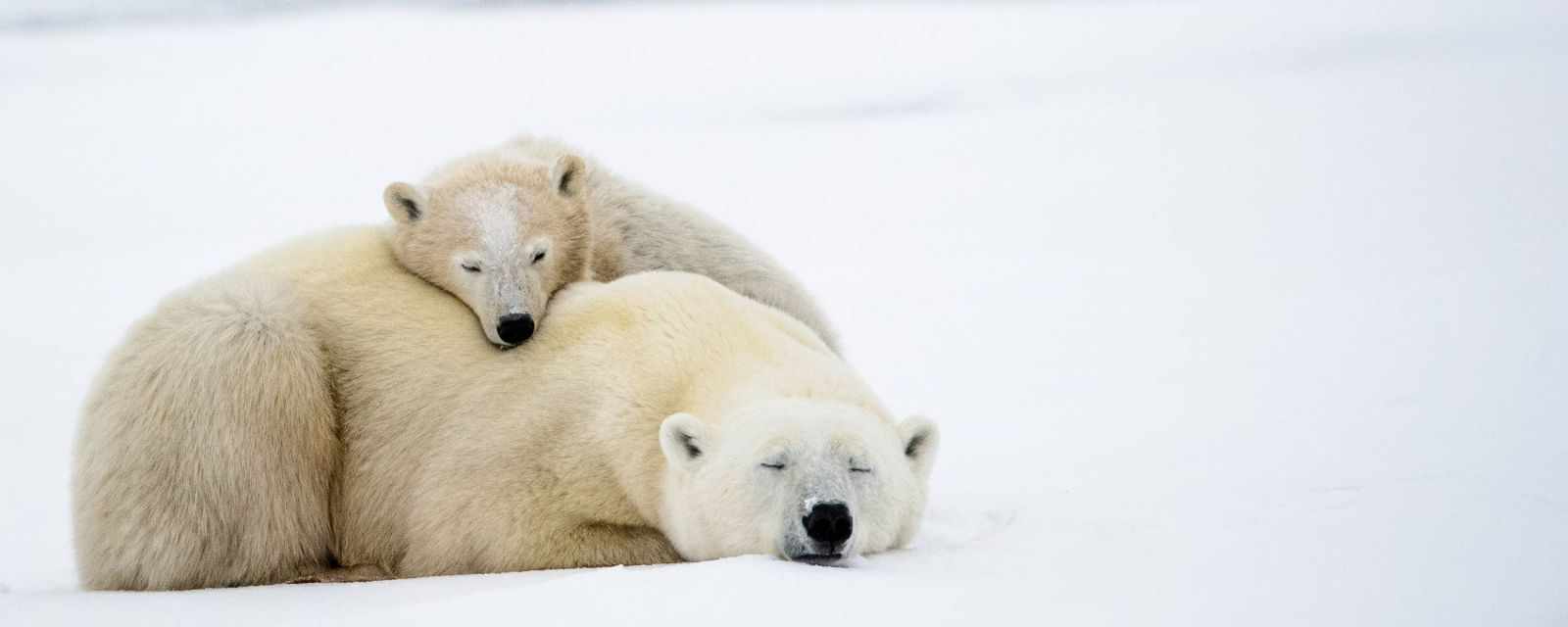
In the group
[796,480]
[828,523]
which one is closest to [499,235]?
[796,480]

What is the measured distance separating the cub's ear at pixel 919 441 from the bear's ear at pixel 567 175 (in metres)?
1.67

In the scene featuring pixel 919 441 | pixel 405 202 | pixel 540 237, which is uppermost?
pixel 405 202

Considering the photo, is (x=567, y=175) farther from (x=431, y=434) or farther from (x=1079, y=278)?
(x=1079, y=278)

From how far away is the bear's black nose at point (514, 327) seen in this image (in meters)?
4.28

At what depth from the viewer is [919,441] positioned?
3.90m

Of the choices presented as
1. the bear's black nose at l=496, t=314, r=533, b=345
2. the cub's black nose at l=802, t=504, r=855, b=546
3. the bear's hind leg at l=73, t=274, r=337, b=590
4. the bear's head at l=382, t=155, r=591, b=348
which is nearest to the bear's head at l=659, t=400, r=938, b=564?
the cub's black nose at l=802, t=504, r=855, b=546

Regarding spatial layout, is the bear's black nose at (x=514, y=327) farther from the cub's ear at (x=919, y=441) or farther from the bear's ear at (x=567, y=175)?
the cub's ear at (x=919, y=441)

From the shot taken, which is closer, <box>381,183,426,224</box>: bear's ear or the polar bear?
the polar bear

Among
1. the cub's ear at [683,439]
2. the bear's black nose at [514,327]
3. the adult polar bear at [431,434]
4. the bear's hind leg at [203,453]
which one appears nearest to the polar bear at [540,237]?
the bear's black nose at [514,327]

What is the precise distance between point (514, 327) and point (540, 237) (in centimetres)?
46

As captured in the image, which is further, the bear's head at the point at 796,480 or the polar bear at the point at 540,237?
the polar bear at the point at 540,237

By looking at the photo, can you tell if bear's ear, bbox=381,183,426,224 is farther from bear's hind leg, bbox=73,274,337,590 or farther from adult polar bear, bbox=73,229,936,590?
bear's hind leg, bbox=73,274,337,590

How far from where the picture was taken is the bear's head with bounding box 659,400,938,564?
11.3ft

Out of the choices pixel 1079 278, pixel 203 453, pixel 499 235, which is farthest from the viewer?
pixel 1079 278
